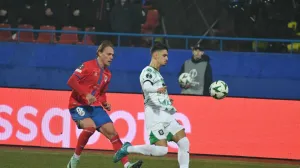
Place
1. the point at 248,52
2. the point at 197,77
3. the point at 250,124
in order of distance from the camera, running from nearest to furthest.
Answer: the point at 250,124
the point at 197,77
the point at 248,52

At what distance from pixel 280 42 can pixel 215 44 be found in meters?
1.75

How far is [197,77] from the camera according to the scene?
50.1ft

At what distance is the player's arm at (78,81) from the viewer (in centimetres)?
1034

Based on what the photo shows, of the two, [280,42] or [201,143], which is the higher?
[280,42]

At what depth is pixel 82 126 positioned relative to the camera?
10609 mm

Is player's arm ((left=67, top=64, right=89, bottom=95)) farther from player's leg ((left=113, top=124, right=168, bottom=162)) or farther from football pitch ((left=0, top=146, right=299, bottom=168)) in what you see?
football pitch ((left=0, top=146, right=299, bottom=168))

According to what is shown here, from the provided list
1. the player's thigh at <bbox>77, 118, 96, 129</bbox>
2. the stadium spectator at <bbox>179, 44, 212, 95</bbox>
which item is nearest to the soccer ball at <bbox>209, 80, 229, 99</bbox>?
the player's thigh at <bbox>77, 118, 96, 129</bbox>

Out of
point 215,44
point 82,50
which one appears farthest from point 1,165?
point 215,44

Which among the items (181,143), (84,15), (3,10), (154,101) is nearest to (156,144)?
(181,143)

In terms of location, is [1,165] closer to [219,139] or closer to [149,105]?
[149,105]

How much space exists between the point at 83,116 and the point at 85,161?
6.03 ft

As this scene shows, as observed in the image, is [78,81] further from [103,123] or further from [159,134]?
[159,134]

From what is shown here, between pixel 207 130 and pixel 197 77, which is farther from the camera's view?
pixel 197 77

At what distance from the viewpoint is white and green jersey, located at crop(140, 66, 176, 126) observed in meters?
9.56
